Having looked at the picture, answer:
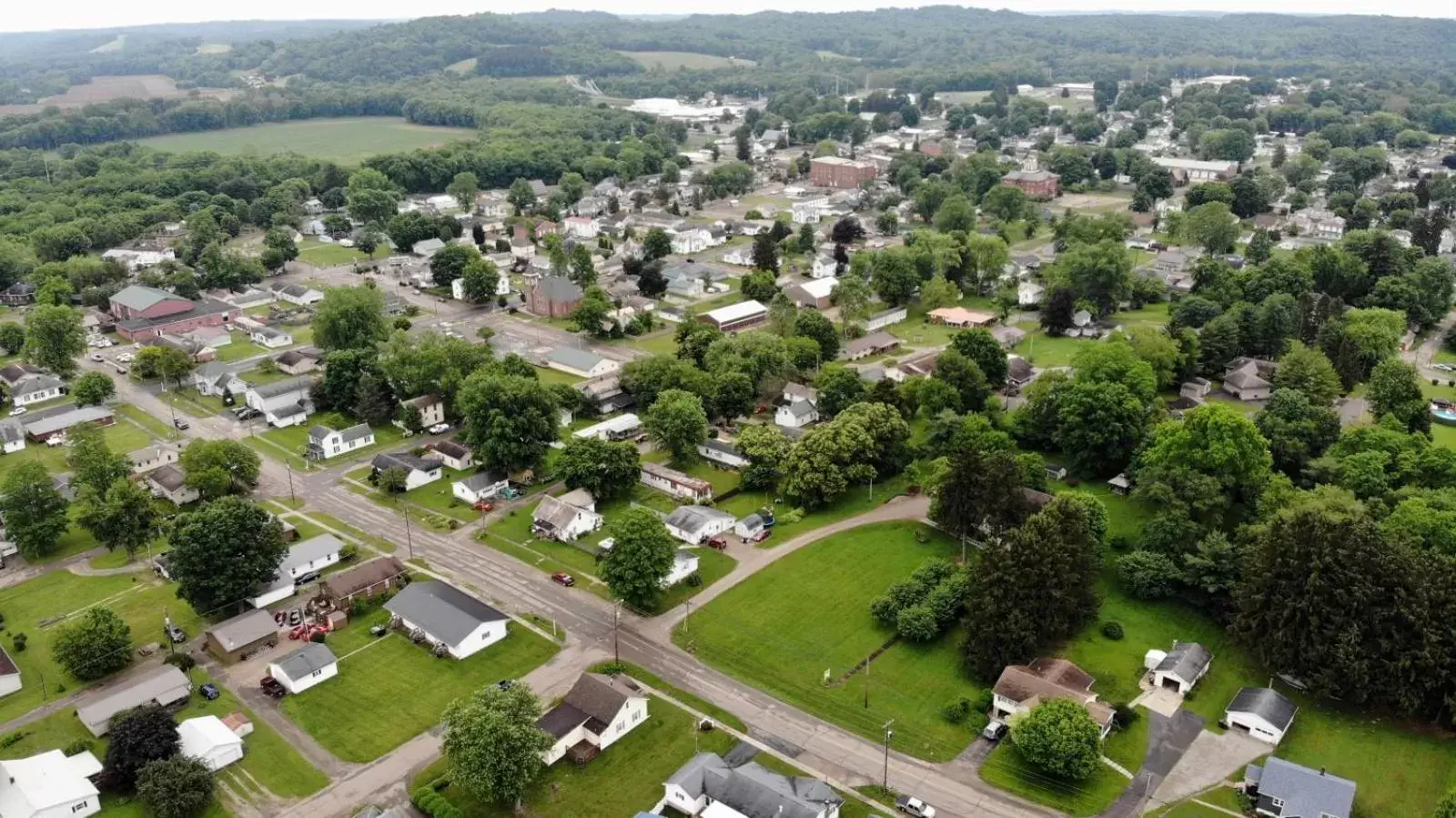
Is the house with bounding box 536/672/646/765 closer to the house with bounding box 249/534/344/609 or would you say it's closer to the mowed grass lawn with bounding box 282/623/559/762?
the mowed grass lawn with bounding box 282/623/559/762

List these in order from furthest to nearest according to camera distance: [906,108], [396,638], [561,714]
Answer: [906,108] → [396,638] → [561,714]

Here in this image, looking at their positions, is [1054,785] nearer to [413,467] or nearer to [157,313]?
[413,467]

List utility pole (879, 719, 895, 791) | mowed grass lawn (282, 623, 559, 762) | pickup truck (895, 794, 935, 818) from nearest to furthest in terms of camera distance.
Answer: pickup truck (895, 794, 935, 818)
utility pole (879, 719, 895, 791)
mowed grass lawn (282, 623, 559, 762)

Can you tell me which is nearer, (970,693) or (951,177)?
(970,693)

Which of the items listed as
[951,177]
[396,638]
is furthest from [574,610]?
[951,177]

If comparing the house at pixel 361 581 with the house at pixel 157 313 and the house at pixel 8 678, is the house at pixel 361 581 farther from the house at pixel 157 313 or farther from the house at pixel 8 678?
the house at pixel 157 313

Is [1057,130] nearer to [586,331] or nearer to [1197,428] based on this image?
[586,331]

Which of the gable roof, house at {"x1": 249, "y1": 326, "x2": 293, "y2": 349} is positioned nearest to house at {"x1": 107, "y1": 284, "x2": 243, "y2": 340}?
house at {"x1": 249, "y1": 326, "x2": 293, "y2": 349}
